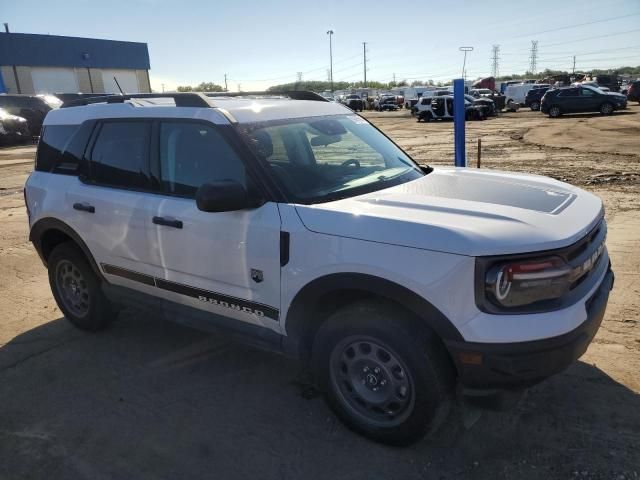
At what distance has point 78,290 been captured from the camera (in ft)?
14.9

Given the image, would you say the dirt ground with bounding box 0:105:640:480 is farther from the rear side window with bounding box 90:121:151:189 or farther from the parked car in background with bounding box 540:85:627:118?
the parked car in background with bounding box 540:85:627:118

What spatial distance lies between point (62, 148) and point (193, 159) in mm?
1644

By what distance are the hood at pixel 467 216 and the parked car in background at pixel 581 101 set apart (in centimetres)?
2967

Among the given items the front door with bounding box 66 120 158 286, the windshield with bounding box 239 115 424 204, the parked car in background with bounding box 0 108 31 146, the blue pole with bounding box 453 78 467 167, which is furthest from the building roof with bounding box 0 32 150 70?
the windshield with bounding box 239 115 424 204

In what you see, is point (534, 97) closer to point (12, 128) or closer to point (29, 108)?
point (29, 108)

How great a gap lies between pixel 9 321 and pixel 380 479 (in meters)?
3.90

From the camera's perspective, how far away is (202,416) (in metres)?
3.25

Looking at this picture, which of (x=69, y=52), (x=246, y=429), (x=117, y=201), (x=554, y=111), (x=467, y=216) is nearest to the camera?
(x=467, y=216)

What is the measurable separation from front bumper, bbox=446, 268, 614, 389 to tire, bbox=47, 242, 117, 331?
3144 mm

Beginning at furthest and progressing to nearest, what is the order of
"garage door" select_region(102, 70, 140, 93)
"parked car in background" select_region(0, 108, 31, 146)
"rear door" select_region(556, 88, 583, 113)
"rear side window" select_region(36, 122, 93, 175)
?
"garage door" select_region(102, 70, 140, 93), "rear door" select_region(556, 88, 583, 113), "parked car in background" select_region(0, 108, 31, 146), "rear side window" select_region(36, 122, 93, 175)

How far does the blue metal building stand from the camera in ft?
143

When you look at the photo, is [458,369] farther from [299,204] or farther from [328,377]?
[299,204]

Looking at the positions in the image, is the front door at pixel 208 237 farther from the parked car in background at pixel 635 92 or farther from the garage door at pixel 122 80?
the garage door at pixel 122 80

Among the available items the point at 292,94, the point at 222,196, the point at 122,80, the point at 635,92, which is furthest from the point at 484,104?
the point at 122,80
